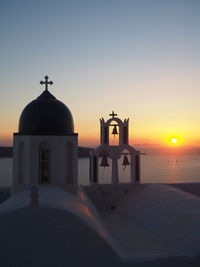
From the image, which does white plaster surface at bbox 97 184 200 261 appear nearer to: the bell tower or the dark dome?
the bell tower

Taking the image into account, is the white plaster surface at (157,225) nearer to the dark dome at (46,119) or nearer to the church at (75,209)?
the church at (75,209)

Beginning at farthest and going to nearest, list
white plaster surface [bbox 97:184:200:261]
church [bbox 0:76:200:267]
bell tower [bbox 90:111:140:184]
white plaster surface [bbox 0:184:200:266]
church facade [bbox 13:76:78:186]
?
1. bell tower [bbox 90:111:140:184]
2. church facade [bbox 13:76:78:186]
3. white plaster surface [bbox 97:184:200:261]
4. white plaster surface [bbox 0:184:200:266]
5. church [bbox 0:76:200:267]

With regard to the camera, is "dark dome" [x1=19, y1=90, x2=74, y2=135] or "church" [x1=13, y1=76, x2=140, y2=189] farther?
"dark dome" [x1=19, y1=90, x2=74, y2=135]

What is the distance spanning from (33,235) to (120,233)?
13.9 ft

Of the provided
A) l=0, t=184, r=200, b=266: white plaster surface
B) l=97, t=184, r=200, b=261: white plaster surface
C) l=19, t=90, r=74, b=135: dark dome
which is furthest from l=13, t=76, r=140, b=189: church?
l=97, t=184, r=200, b=261: white plaster surface

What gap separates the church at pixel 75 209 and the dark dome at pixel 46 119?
35mm

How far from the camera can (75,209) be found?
7.73 metres

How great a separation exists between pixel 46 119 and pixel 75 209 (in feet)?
15.3

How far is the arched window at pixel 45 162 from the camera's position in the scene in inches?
448

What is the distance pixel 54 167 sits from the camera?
1138 cm

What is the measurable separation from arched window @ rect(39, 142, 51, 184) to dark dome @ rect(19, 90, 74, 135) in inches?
19.5

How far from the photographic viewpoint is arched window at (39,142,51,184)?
1137 centimetres

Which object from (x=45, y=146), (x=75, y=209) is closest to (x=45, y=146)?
(x=45, y=146)

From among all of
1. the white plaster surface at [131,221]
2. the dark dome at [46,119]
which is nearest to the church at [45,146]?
the dark dome at [46,119]
